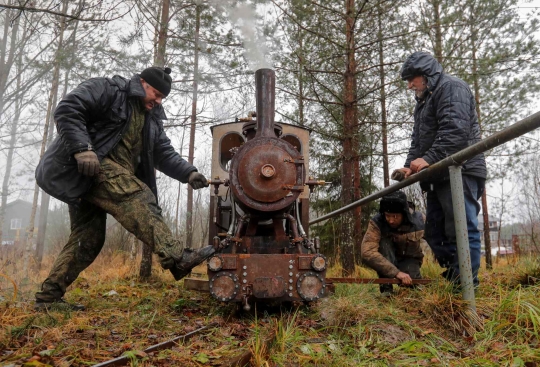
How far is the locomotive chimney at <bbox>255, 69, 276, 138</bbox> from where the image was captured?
356 centimetres

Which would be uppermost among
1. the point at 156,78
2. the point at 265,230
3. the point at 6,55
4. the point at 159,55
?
the point at 6,55

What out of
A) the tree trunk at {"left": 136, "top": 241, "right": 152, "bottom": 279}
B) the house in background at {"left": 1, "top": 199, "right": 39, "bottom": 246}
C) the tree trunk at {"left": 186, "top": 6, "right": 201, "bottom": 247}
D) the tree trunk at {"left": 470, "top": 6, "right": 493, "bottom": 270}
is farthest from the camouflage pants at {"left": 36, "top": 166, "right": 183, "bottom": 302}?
the house in background at {"left": 1, "top": 199, "right": 39, "bottom": 246}

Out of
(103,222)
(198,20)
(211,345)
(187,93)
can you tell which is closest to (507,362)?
(211,345)

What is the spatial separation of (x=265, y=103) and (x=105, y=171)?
1.43m

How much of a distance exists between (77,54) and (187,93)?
2447 mm

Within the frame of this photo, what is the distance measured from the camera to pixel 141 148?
357 cm

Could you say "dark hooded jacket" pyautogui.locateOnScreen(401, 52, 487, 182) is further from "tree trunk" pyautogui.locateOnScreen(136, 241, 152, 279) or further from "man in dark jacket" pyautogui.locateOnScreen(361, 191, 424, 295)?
"tree trunk" pyautogui.locateOnScreen(136, 241, 152, 279)

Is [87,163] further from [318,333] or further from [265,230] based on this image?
[318,333]

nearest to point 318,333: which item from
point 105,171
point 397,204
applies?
point 397,204

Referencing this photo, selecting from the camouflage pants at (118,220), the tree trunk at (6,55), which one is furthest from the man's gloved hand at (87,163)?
the tree trunk at (6,55)

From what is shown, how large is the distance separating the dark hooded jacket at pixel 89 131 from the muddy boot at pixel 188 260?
89 cm

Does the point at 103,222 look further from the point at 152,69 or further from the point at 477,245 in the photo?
the point at 477,245

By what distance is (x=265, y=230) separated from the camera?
12.5 ft

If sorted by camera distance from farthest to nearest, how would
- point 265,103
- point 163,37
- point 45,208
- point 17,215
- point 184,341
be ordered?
point 17,215, point 45,208, point 163,37, point 265,103, point 184,341
